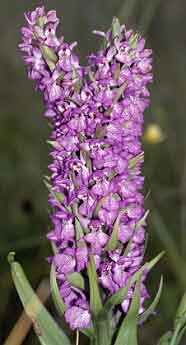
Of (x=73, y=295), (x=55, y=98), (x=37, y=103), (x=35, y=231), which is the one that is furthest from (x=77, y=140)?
(x=37, y=103)

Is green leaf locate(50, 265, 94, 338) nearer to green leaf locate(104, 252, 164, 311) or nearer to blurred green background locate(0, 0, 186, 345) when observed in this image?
green leaf locate(104, 252, 164, 311)

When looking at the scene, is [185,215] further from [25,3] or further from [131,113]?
[25,3]

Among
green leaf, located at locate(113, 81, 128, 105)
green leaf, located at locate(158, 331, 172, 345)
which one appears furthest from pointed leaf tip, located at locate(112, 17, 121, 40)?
green leaf, located at locate(158, 331, 172, 345)

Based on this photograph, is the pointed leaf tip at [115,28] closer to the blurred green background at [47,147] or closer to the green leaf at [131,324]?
the green leaf at [131,324]

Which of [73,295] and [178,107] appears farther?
[178,107]

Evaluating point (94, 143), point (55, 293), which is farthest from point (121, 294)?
point (94, 143)

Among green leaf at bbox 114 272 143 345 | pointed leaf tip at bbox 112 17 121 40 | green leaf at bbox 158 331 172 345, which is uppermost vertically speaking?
pointed leaf tip at bbox 112 17 121 40
